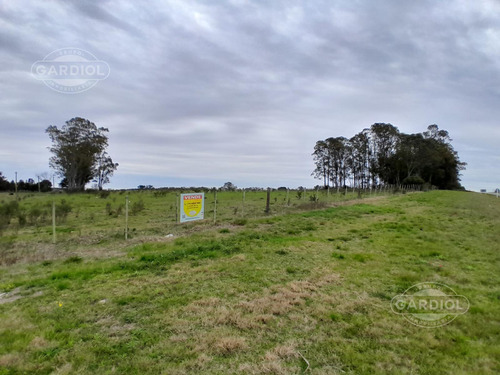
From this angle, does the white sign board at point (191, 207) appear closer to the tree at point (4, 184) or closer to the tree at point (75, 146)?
the tree at point (75, 146)

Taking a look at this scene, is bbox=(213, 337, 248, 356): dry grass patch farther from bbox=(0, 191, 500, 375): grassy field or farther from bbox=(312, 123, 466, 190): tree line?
bbox=(312, 123, 466, 190): tree line

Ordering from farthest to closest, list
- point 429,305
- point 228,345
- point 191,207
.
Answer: point 191,207 → point 429,305 → point 228,345

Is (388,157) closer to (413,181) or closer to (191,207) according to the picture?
(413,181)

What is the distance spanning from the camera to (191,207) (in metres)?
11.1

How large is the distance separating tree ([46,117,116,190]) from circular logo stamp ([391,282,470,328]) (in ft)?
174

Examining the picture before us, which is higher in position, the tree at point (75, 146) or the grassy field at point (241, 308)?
the tree at point (75, 146)

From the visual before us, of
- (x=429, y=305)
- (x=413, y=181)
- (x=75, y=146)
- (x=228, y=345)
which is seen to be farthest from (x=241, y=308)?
(x=413, y=181)

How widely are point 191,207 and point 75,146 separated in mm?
44799

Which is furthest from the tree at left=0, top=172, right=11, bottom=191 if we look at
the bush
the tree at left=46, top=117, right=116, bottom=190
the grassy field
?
the bush

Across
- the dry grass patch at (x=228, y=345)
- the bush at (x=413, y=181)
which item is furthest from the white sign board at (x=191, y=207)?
the bush at (x=413, y=181)

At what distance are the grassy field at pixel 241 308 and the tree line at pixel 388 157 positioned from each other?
181 feet

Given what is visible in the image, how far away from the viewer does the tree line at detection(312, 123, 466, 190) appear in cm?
5819

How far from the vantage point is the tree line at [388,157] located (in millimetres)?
58188

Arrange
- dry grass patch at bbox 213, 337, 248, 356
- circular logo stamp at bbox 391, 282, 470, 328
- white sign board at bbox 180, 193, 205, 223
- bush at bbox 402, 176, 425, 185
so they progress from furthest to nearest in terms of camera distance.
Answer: bush at bbox 402, 176, 425, 185 < white sign board at bbox 180, 193, 205, 223 < circular logo stamp at bbox 391, 282, 470, 328 < dry grass patch at bbox 213, 337, 248, 356
